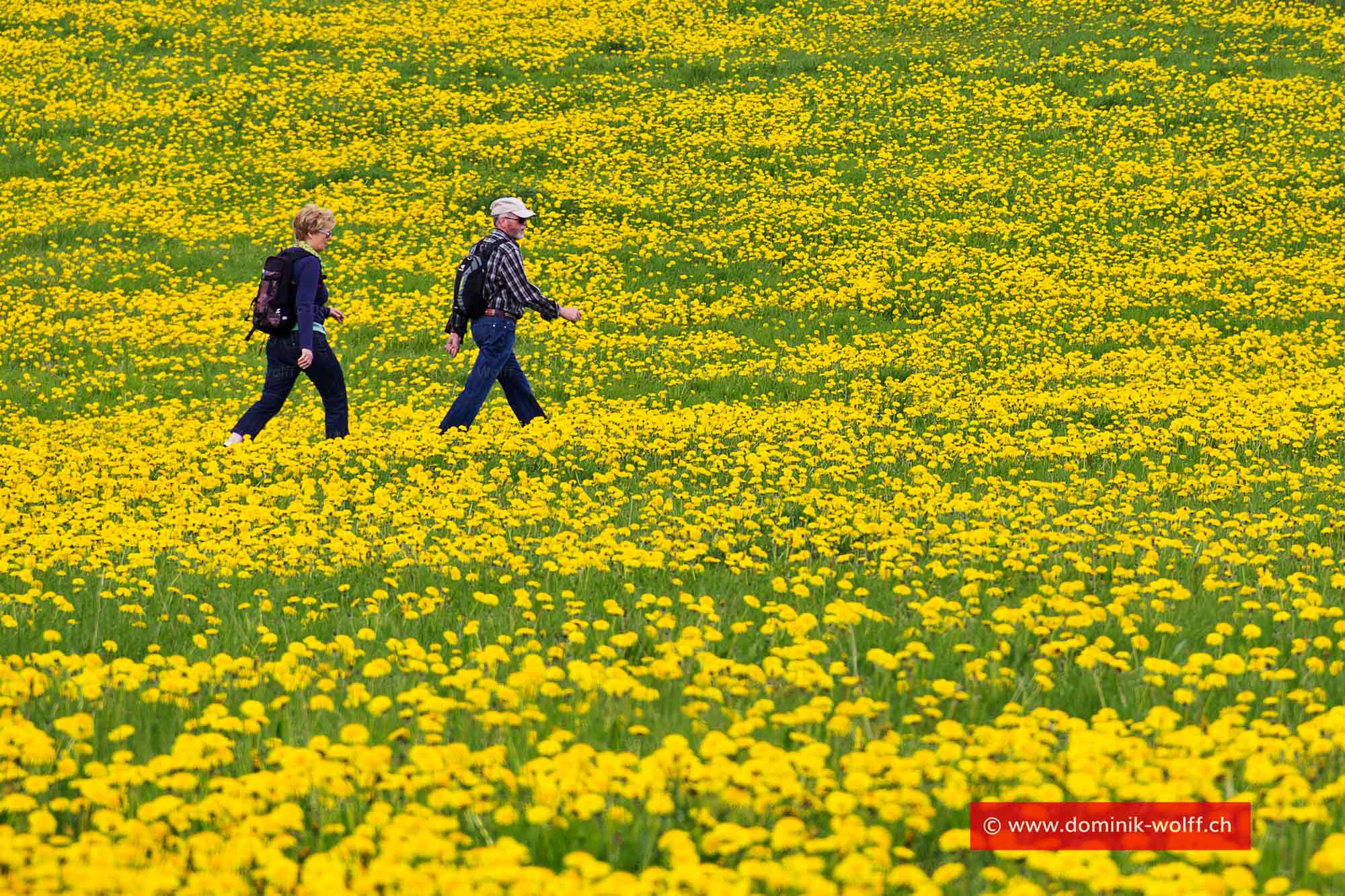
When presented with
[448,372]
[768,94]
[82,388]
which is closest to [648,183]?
[768,94]

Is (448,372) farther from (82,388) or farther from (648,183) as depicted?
(648,183)

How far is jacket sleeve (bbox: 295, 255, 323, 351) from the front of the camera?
1037 cm

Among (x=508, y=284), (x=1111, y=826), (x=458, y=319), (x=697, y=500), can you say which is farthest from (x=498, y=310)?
(x=1111, y=826)

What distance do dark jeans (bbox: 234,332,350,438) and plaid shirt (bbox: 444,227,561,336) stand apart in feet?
4.40

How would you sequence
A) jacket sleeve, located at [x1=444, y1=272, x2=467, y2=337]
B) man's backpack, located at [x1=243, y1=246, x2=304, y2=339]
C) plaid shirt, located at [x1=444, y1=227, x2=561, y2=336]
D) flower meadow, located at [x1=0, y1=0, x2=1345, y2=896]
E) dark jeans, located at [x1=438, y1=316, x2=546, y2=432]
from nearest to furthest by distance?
flower meadow, located at [x1=0, y1=0, x2=1345, y2=896], man's backpack, located at [x1=243, y1=246, x2=304, y2=339], plaid shirt, located at [x1=444, y1=227, x2=561, y2=336], dark jeans, located at [x1=438, y1=316, x2=546, y2=432], jacket sleeve, located at [x1=444, y1=272, x2=467, y2=337]

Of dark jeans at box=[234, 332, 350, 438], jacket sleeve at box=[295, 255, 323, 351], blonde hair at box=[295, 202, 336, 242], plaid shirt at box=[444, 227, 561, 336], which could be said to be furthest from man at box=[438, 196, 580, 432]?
blonde hair at box=[295, 202, 336, 242]

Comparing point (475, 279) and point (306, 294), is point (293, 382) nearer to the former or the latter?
point (306, 294)

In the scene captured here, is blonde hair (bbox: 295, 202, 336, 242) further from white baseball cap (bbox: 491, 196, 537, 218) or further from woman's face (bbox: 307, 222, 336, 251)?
white baseball cap (bbox: 491, 196, 537, 218)

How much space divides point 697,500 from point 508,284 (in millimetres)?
3912

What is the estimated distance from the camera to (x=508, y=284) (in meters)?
10.8

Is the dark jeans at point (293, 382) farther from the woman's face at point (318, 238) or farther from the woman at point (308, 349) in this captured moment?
the woman's face at point (318, 238)

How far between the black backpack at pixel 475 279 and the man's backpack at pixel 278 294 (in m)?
1.45

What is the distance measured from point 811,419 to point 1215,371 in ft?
20.1

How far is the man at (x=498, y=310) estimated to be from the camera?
10758 mm
